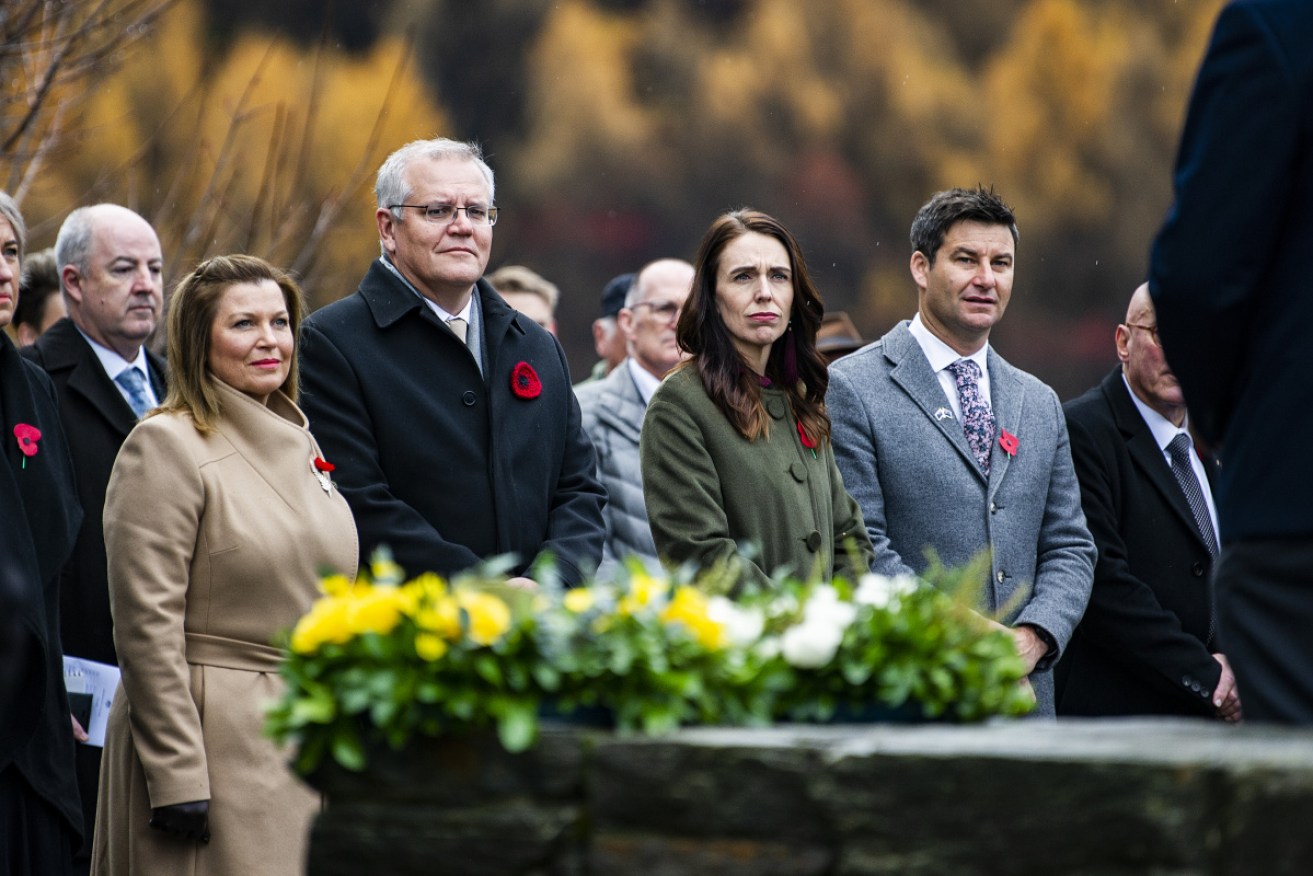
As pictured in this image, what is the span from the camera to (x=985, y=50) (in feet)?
32.6

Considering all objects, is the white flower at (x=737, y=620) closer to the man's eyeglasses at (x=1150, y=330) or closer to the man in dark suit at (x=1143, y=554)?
the man in dark suit at (x=1143, y=554)

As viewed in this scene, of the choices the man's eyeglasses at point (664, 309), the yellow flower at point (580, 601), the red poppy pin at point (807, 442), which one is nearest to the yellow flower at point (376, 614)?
the yellow flower at point (580, 601)

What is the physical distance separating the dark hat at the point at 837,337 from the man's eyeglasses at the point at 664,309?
38.2 inches

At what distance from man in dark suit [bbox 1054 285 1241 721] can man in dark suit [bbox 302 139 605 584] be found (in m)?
1.77

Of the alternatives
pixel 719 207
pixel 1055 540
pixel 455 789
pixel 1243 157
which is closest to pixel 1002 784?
pixel 455 789

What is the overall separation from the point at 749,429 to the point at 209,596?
5.19ft

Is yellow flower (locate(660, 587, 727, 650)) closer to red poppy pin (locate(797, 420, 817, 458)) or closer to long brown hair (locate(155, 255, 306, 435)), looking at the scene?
long brown hair (locate(155, 255, 306, 435))

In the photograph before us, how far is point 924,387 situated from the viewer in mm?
5414

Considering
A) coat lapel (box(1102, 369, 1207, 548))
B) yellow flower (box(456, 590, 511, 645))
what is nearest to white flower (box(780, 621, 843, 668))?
yellow flower (box(456, 590, 511, 645))

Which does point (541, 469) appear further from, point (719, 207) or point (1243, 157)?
point (719, 207)

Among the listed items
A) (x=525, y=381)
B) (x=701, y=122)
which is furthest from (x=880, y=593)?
(x=701, y=122)

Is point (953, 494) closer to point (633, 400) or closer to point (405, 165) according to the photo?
point (633, 400)

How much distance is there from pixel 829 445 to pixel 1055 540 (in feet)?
2.82

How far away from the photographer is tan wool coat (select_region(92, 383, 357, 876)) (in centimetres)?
411
